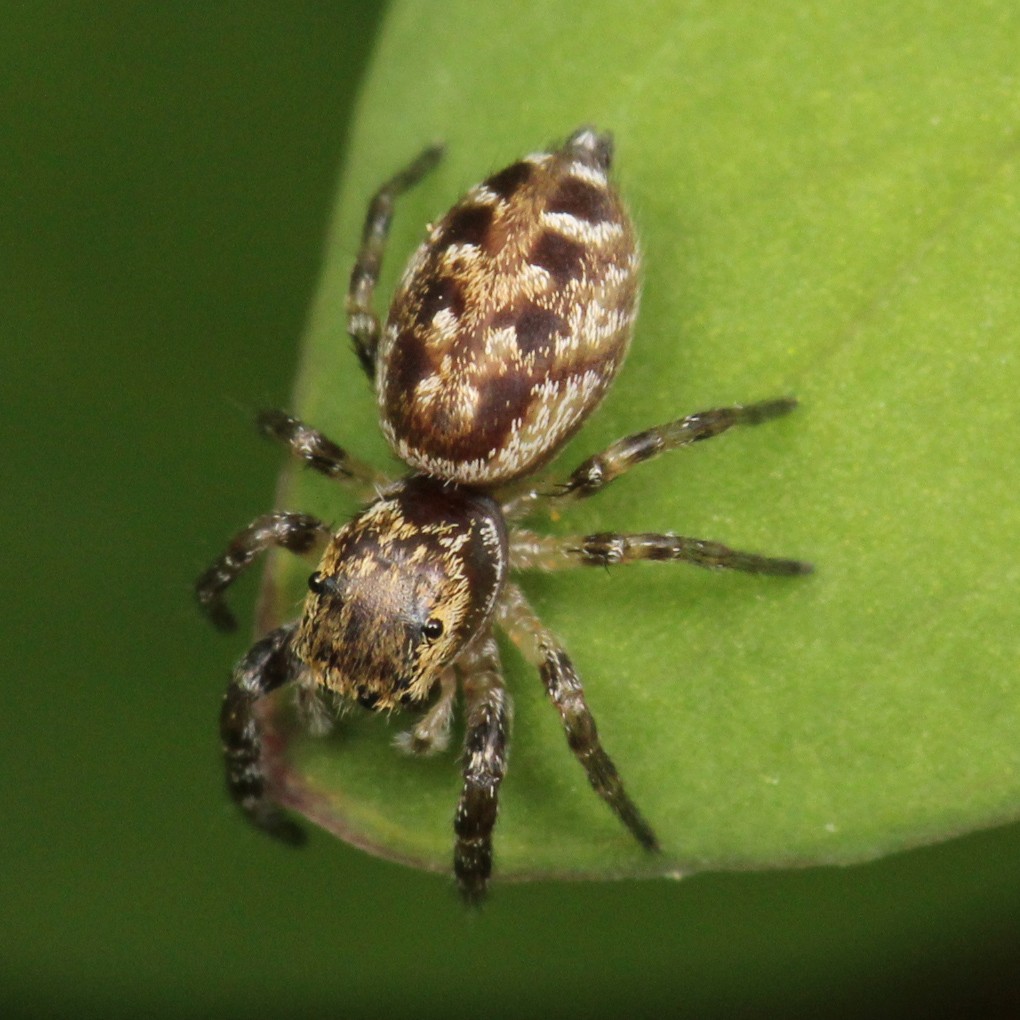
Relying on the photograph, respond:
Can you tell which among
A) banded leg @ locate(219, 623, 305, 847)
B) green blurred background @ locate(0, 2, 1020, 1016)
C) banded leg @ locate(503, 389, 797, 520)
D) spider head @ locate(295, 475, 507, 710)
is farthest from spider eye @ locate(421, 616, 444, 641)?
green blurred background @ locate(0, 2, 1020, 1016)

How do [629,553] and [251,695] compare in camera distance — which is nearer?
[629,553]

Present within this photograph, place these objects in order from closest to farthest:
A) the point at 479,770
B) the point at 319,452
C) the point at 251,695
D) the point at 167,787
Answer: the point at 479,770
the point at 251,695
the point at 319,452
the point at 167,787

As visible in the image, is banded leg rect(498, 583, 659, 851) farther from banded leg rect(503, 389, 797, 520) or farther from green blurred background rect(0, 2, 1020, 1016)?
green blurred background rect(0, 2, 1020, 1016)

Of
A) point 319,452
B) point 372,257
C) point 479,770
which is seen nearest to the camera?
point 479,770

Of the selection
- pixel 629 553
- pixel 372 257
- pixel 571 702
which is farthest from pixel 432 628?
pixel 372 257

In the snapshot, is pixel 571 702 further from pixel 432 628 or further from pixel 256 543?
pixel 256 543

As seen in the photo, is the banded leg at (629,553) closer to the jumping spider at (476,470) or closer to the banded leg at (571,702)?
the jumping spider at (476,470)

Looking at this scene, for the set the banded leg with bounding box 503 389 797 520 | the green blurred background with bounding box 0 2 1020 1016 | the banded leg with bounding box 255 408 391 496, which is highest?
the banded leg with bounding box 503 389 797 520

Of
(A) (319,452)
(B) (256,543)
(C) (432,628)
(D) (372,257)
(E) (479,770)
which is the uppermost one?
(D) (372,257)
